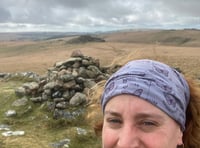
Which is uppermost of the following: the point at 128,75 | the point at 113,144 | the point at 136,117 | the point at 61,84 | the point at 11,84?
the point at 128,75

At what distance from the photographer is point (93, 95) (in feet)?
11.2

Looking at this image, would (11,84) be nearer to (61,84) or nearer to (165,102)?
(61,84)

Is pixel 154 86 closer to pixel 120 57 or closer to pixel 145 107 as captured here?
pixel 145 107

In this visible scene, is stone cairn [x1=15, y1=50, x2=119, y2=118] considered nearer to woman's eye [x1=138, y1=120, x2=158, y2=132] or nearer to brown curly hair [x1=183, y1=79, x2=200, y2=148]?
brown curly hair [x1=183, y1=79, x2=200, y2=148]

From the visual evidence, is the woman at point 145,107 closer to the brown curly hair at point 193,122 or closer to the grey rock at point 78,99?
the brown curly hair at point 193,122

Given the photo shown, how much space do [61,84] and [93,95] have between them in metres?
12.1

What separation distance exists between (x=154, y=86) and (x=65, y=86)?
12846mm

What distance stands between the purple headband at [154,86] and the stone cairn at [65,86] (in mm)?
11569

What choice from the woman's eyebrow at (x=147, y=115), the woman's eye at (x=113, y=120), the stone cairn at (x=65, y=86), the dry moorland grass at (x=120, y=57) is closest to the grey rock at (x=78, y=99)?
the stone cairn at (x=65, y=86)

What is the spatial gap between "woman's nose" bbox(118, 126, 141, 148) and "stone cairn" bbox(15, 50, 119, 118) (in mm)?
11833

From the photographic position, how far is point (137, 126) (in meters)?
2.52

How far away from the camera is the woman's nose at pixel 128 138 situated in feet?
7.93

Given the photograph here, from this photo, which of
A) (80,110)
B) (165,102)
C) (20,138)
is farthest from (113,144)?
(80,110)

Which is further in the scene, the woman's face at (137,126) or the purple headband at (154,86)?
the purple headband at (154,86)
